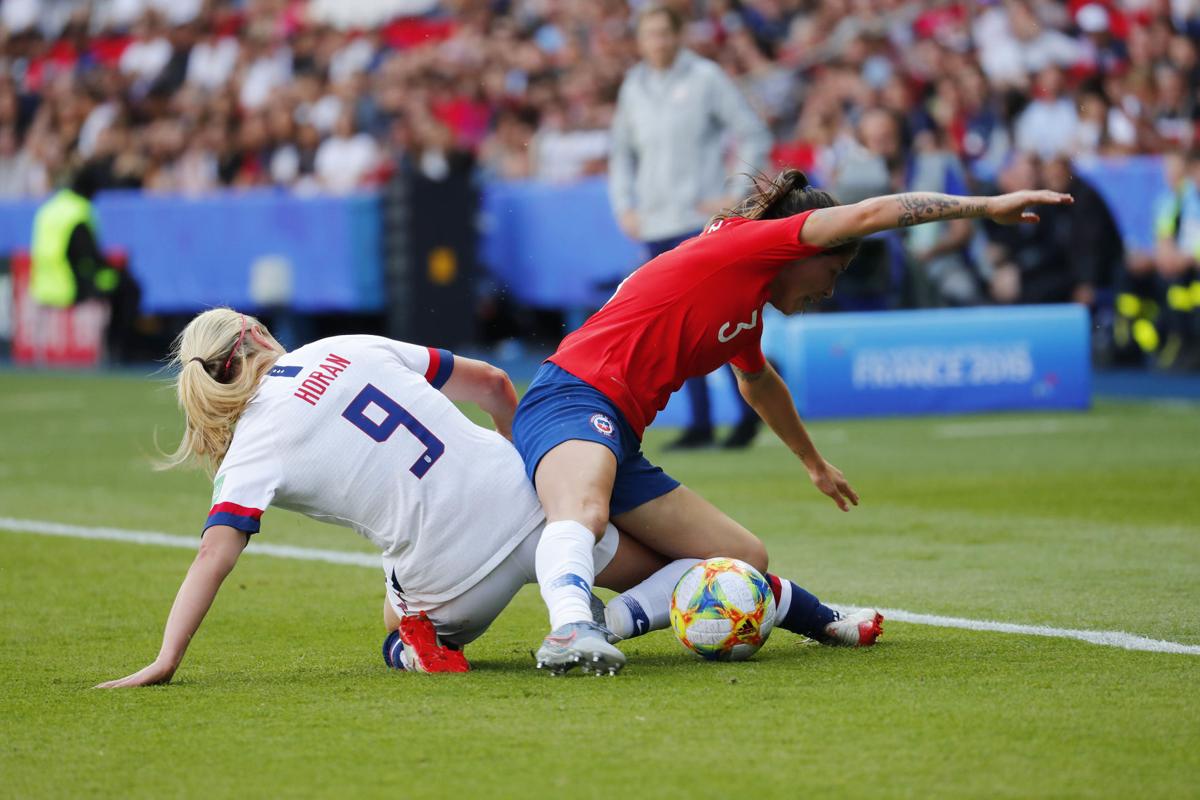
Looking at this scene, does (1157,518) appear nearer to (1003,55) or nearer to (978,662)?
(978,662)

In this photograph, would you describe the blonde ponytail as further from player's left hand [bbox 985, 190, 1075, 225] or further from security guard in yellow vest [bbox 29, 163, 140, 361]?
security guard in yellow vest [bbox 29, 163, 140, 361]

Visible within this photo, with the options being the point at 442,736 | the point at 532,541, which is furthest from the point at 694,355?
the point at 442,736

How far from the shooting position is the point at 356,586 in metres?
7.07

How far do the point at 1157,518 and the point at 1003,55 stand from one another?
35.3 ft

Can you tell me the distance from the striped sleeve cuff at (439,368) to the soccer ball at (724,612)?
38.2 inches

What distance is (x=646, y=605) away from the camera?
5379 millimetres

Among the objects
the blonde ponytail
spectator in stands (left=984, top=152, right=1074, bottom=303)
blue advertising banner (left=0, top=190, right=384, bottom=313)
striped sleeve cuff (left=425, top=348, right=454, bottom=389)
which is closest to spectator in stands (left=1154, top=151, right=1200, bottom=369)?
spectator in stands (left=984, top=152, right=1074, bottom=303)

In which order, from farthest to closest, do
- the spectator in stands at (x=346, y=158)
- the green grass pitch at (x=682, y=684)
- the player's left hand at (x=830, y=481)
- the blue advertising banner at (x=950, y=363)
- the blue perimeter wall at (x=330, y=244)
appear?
1. the spectator in stands at (x=346, y=158)
2. the blue perimeter wall at (x=330, y=244)
3. the blue advertising banner at (x=950, y=363)
4. the player's left hand at (x=830, y=481)
5. the green grass pitch at (x=682, y=684)

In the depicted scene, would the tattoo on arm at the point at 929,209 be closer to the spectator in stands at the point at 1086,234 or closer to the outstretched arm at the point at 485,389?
the outstretched arm at the point at 485,389

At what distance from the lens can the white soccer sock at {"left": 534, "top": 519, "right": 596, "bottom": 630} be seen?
4.87 metres

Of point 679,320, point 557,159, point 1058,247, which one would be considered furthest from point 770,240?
point 557,159

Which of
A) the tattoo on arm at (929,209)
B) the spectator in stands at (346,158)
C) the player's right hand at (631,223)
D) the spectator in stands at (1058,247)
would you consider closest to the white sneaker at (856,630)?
the tattoo on arm at (929,209)

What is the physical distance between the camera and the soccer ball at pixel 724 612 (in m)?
5.19

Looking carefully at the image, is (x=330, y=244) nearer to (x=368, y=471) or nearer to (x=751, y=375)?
(x=751, y=375)
